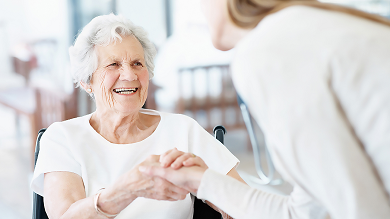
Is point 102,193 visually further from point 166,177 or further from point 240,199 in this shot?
point 240,199

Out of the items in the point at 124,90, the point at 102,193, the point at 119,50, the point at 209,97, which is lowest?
the point at 209,97

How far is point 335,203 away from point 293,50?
29cm

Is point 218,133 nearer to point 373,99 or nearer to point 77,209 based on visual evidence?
point 77,209

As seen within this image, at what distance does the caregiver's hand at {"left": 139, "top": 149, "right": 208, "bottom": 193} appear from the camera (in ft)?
3.51

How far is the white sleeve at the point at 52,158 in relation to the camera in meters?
1.44

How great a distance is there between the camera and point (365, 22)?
2.44ft

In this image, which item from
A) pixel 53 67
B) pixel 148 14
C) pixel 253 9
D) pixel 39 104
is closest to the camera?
pixel 253 9

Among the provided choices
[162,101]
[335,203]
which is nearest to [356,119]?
[335,203]

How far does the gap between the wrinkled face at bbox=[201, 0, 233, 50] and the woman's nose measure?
2.39 feet

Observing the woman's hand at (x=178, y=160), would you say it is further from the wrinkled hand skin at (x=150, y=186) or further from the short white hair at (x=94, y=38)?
the short white hair at (x=94, y=38)

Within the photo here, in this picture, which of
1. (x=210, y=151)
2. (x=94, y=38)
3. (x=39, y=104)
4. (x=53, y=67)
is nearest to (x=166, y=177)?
(x=210, y=151)

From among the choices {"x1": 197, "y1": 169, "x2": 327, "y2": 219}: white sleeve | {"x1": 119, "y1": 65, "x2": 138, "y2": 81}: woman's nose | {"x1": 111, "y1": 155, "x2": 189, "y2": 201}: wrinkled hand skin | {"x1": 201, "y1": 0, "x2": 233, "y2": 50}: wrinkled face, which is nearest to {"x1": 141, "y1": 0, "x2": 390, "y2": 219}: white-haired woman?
{"x1": 201, "y1": 0, "x2": 233, "y2": 50}: wrinkled face

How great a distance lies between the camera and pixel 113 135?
1.60 meters

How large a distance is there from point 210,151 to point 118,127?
405 millimetres
